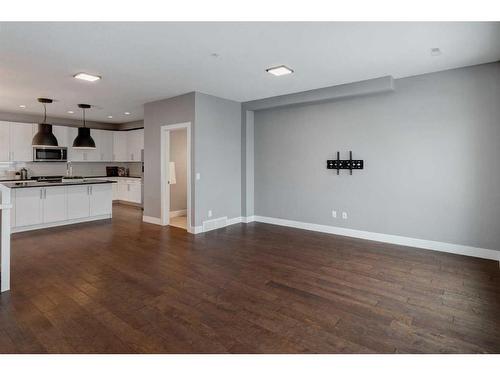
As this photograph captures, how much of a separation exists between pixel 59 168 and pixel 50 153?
2.69ft

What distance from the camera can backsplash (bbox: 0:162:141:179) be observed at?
7.80 meters

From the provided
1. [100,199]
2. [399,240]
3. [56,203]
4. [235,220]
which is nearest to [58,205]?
[56,203]

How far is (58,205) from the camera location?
238 inches

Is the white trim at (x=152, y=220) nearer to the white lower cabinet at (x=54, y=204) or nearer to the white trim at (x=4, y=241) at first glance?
→ the white lower cabinet at (x=54, y=204)

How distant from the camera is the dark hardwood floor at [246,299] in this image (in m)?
2.15

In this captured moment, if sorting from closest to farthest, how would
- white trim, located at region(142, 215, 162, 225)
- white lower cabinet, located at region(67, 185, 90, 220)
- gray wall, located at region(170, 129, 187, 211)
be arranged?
white lower cabinet, located at region(67, 185, 90, 220)
white trim, located at region(142, 215, 162, 225)
gray wall, located at region(170, 129, 187, 211)

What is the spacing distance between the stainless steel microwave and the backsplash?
0.52 meters

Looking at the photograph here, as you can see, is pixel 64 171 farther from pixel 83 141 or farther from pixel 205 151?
pixel 205 151

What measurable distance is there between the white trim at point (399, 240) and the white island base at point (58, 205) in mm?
3975

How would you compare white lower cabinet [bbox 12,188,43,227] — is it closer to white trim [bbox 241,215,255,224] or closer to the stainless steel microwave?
the stainless steel microwave

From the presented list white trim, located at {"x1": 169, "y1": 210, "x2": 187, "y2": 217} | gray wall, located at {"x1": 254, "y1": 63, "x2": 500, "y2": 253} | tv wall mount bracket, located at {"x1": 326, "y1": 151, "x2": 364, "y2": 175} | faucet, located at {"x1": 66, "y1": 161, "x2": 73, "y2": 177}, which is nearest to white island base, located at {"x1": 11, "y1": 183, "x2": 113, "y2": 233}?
Answer: white trim, located at {"x1": 169, "y1": 210, "x2": 187, "y2": 217}
